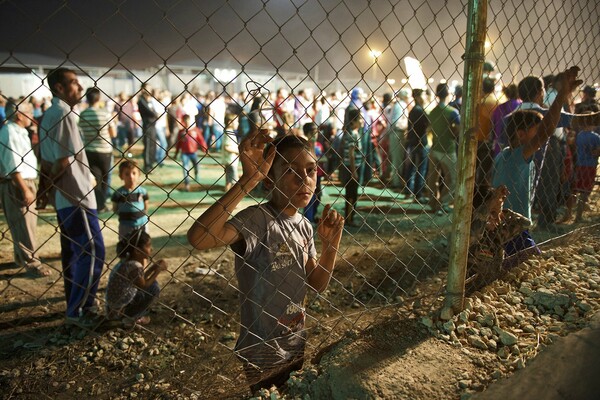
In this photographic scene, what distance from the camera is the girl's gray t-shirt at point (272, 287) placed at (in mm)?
1912

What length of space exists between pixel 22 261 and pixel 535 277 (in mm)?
5026

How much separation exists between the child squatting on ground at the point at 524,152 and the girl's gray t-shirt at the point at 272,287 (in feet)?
6.25

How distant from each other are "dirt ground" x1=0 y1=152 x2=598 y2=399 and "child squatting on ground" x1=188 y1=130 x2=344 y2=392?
13 cm

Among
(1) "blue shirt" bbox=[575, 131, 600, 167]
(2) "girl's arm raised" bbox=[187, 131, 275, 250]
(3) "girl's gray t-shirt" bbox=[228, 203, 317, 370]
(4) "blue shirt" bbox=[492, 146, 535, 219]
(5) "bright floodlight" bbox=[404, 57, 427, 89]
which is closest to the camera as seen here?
(2) "girl's arm raised" bbox=[187, 131, 275, 250]

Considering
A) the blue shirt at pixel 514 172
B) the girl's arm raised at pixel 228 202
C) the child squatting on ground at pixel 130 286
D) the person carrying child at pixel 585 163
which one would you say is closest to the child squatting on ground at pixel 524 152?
the blue shirt at pixel 514 172

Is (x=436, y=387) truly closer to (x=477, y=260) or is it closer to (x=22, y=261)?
(x=477, y=260)

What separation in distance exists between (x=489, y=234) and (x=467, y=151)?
1.01 meters

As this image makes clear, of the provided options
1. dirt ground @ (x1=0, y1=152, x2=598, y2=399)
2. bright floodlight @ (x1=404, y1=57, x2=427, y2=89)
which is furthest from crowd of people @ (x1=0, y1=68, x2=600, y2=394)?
bright floodlight @ (x1=404, y1=57, x2=427, y2=89)

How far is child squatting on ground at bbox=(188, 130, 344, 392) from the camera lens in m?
1.90

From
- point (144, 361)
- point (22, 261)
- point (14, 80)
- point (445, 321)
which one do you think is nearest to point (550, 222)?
point (445, 321)

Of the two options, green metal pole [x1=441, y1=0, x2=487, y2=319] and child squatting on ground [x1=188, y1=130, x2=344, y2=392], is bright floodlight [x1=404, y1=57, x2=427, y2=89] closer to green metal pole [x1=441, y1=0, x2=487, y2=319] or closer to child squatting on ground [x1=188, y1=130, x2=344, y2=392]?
green metal pole [x1=441, y1=0, x2=487, y2=319]

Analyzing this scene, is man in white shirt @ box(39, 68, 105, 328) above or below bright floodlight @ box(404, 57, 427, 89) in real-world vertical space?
below

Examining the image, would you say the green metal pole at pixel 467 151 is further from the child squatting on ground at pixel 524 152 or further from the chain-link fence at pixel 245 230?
the child squatting on ground at pixel 524 152

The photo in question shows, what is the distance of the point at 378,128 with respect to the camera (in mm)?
9906
